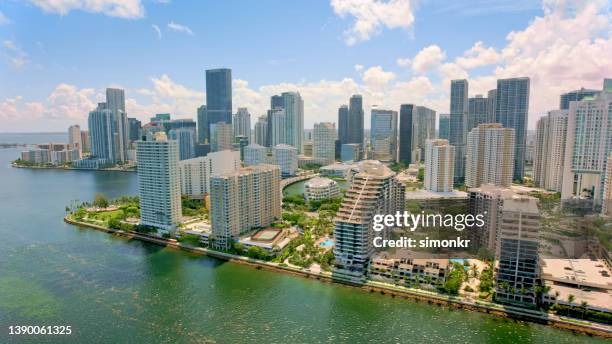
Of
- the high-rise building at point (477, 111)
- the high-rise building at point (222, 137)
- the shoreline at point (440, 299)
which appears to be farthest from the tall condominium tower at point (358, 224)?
the high-rise building at point (222, 137)

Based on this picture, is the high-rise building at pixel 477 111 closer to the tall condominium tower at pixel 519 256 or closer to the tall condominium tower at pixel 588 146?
the tall condominium tower at pixel 588 146

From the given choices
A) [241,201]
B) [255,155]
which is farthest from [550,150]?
[255,155]

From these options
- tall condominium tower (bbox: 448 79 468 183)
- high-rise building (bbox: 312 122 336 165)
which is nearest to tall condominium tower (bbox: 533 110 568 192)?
tall condominium tower (bbox: 448 79 468 183)

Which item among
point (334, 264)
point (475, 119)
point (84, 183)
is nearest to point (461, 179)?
point (475, 119)

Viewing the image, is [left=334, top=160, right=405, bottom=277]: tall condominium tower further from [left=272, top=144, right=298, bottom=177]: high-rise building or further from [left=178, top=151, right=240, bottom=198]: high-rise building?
[left=272, top=144, right=298, bottom=177]: high-rise building

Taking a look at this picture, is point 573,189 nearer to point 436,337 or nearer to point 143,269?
point 436,337
